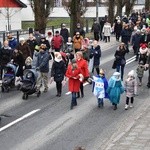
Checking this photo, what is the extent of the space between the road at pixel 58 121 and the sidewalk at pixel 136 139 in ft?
1.02

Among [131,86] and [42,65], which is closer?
[131,86]

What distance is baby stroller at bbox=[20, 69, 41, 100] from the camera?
16.5 m

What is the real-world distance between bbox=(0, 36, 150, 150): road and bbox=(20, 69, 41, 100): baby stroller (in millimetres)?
283

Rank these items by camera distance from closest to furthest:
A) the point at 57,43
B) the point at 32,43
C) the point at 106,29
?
the point at 32,43 < the point at 57,43 < the point at 106,29

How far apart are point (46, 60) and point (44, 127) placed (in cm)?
452

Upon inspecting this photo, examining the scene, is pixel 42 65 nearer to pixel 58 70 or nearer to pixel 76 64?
pixel 58 70

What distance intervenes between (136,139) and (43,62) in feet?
21.0

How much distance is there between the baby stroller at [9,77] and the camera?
17.6 meters

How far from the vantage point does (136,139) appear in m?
11.7

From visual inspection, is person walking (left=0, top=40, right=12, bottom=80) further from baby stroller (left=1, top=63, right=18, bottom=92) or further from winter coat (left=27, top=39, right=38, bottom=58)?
winter coat (left=27, top=39, right=38, bottom=58)

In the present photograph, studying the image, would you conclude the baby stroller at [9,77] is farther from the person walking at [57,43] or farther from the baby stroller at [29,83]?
the person walking at [57,43]

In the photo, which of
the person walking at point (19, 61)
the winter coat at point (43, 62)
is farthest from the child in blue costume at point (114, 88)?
the person walking at point (19, 61)

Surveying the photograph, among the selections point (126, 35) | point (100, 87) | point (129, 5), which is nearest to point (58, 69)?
point (100, 87)

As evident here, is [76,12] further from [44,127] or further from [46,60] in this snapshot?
[44,127]
